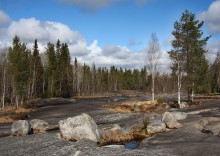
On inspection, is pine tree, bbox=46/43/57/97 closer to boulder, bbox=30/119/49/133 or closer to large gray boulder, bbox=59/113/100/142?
boulder, bbox=30/119/49/133

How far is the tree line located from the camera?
56.9m

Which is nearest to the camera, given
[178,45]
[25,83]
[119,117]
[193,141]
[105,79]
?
[193,141]

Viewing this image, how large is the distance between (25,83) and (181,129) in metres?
49.5

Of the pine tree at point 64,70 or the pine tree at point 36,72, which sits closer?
the pine tree at point 36,72

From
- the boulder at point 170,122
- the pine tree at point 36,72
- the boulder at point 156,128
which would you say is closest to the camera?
the boulder at point 156,128

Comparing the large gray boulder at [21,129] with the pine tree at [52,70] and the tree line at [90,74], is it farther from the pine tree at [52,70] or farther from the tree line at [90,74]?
the pine tree at [52,70]

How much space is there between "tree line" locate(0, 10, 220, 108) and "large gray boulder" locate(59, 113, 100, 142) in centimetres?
3248

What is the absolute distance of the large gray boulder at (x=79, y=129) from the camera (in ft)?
77.0

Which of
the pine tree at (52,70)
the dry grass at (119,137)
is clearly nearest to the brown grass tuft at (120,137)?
the dry grass at (119,137)

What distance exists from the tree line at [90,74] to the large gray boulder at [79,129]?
107 ft

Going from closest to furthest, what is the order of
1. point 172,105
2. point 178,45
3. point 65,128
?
point 65,128 < point 172,105 < point 178,45

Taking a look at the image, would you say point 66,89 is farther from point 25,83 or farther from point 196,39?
point 196,39

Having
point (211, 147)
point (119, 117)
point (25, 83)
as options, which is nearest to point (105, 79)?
point (25, 83)

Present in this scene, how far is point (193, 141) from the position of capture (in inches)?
865
